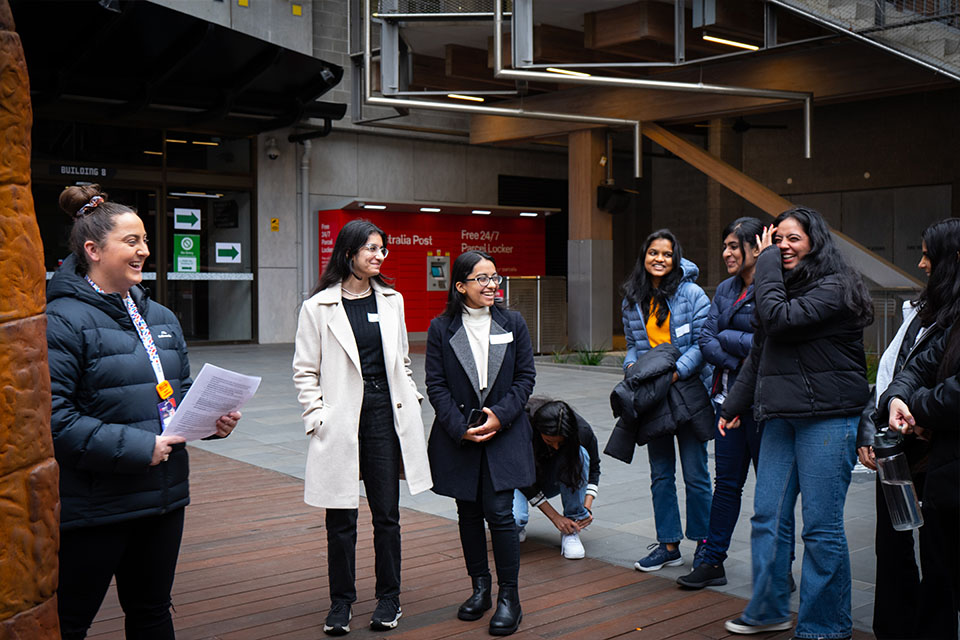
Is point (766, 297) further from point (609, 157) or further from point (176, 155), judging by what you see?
point (176, 155)

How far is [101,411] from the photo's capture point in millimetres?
3049

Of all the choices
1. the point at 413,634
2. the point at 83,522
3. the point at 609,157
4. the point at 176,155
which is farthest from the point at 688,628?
the point at 176,155

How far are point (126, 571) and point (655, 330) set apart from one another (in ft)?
10.1

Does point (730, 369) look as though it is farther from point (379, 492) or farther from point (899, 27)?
point (899, 27)

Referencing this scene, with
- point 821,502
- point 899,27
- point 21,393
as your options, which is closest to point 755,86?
point 899,27

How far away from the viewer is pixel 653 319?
5.29 m

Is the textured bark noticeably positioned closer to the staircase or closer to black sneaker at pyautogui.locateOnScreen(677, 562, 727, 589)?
black sneaker at pyautogui.locateOnScreen(677, 562, 727, 589)

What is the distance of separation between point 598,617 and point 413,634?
88 cm

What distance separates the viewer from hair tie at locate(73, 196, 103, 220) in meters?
3.21

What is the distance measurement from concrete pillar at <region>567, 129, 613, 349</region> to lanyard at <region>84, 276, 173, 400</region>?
1417 cm

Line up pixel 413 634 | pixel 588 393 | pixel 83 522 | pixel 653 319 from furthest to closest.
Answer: pixel 588 393, pixel 653 319, pixel 413 634, pixel 83 522

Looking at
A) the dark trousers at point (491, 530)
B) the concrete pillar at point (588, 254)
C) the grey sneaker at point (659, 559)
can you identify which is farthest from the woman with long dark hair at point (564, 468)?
the concrete pillar at point (588, 254)

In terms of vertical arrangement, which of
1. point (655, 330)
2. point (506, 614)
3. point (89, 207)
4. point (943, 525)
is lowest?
point (506, 614)

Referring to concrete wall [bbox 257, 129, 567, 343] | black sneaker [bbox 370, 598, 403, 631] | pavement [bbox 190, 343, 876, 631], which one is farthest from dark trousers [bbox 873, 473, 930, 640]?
concrete wall [bbox 257, 129, 567, 343]
